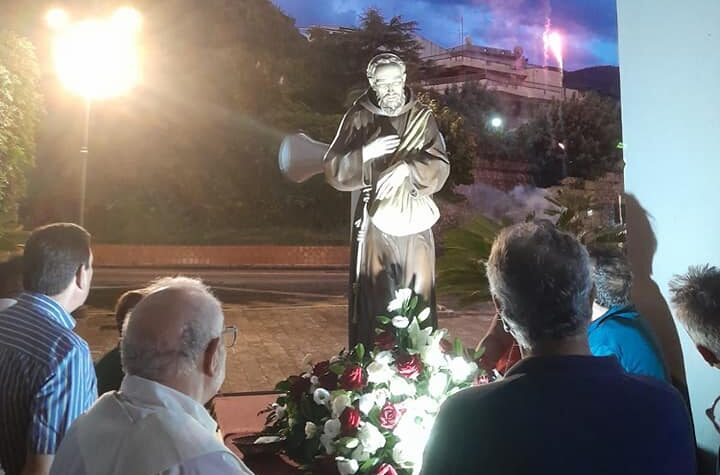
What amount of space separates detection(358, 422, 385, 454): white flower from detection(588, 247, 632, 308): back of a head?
3.07 feet

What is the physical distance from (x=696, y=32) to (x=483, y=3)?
11298 millimetres

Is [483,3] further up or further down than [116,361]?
further up

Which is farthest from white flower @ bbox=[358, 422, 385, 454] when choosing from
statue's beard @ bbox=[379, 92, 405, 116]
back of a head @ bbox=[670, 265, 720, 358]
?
statue's beard @ bbox=[379, 92, 405, 116]

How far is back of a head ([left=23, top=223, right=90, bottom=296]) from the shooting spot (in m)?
1.71

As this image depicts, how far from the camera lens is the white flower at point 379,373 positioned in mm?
2279

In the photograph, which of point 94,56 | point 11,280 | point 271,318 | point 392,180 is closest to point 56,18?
point 94,56

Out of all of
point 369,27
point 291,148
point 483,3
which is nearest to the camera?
point 291,148

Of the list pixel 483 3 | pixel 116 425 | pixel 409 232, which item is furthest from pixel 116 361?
pixel 483 3

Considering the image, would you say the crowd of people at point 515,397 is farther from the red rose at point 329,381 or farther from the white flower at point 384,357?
the red rose at point 329,381

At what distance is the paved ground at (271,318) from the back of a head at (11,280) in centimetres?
335

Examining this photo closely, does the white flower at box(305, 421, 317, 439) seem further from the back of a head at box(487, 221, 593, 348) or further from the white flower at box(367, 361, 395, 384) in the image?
the back of a head at box(487, 221, 593, 348)

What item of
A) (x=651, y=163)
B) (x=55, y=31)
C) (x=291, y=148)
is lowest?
(x=651, y=163)

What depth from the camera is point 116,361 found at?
208 cm

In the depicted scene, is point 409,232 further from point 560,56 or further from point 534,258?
point 560,56
